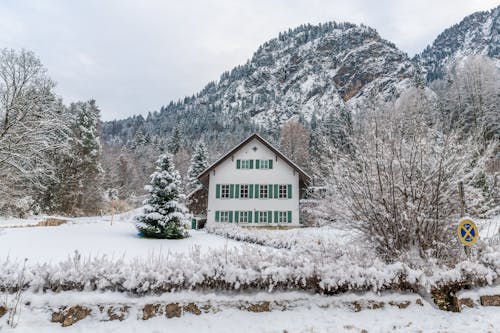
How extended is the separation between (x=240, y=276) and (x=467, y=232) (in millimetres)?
3676

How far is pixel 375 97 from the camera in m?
6.15

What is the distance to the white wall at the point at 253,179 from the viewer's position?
22609mm

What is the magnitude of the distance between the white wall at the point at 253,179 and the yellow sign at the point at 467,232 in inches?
703

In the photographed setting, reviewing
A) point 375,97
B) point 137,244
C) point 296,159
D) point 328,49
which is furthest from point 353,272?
point 328,49

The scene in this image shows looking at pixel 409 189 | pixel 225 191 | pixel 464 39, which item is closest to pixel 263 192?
pixel 225 191

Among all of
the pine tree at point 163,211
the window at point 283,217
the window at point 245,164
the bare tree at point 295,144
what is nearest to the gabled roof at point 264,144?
the window at point 245,164

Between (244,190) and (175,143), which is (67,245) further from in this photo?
(175,143)

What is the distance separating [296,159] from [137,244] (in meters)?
29.5

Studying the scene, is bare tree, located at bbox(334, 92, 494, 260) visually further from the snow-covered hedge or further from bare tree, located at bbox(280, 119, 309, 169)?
bare tree, located at bbox(280, 119, 309, 169)

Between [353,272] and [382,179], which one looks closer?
[353,272]

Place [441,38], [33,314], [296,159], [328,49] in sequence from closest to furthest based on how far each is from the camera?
[33,314], [296,159], [328,49], [441,38]

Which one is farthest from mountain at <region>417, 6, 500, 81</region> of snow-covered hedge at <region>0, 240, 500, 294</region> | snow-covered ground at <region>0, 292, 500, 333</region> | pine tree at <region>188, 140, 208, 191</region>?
snow-covered ground at <region>0, 292, 500, 333</region>

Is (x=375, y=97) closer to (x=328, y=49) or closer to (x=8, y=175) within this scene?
(x=8, y=175)

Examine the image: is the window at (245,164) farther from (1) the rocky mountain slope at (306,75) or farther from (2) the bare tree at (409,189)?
(1) the rocky mountain slope at (306,75)
